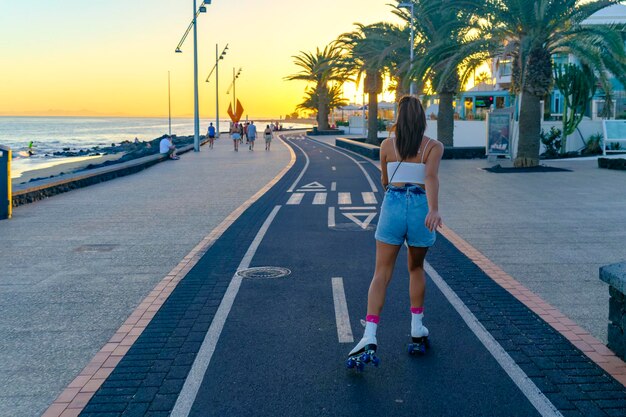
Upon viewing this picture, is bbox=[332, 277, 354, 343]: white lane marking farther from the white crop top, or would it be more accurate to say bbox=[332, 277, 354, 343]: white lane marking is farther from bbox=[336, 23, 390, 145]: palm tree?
bbox=[336, 23, 390, 145]: palm tree

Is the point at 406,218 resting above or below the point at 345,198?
above

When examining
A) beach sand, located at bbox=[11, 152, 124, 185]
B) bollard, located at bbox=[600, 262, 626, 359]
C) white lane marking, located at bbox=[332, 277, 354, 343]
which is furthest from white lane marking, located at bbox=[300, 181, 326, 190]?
bollard, located at bbox=[600, 262, 626, 359]

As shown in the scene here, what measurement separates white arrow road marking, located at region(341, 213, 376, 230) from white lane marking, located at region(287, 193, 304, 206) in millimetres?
2125

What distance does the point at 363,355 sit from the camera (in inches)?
193

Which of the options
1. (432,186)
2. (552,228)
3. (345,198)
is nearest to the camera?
(432,186)

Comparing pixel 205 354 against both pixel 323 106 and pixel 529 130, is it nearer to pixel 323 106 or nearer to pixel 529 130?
pixel 529 130

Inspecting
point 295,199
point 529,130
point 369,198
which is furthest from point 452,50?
point 295,199

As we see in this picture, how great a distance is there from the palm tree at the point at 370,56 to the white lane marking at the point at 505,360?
98.4 feet

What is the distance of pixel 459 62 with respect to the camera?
23922 mm

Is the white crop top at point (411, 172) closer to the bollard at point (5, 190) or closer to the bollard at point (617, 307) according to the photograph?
the bollard at point (617, 307)

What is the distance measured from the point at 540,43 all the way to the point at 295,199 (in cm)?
1189

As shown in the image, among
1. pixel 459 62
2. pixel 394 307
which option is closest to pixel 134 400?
pixel 394 307

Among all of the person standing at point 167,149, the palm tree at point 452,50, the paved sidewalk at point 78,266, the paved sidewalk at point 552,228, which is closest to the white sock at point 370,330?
the paved sidewalk at point 552,228

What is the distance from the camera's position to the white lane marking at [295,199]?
15.1 m
